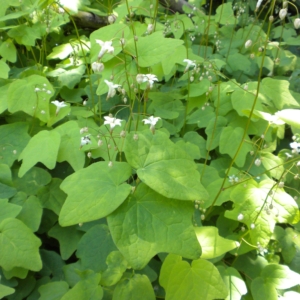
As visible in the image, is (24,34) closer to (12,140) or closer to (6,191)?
(12,140)

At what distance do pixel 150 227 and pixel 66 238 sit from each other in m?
0.60

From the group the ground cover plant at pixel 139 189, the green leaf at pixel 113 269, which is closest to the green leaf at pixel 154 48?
the ground cover plant at pixel 139 189

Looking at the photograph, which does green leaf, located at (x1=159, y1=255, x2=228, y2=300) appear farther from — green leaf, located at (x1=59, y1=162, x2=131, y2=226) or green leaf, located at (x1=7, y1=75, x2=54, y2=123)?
green leaf, located at (x1=7, y1=75, x2=54, y2=123)

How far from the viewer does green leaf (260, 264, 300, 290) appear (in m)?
1.34

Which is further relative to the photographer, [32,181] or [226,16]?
[226,16]

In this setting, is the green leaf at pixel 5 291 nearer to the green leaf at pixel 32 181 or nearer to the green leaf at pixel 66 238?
the green leaf at pixel 66 238

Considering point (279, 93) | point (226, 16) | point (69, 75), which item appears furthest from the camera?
point (226, 16)

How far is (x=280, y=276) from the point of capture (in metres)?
1.37

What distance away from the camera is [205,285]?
3.84 ft

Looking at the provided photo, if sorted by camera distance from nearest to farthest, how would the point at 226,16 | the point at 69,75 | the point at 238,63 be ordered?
the point at 69,75 < the point at 238,63 < the point at 226,16

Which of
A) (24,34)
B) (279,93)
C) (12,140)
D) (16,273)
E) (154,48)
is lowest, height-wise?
(16,273)

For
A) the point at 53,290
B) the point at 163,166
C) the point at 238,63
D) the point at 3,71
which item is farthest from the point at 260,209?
the point at 3,71

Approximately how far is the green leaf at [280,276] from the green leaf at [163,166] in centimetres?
57

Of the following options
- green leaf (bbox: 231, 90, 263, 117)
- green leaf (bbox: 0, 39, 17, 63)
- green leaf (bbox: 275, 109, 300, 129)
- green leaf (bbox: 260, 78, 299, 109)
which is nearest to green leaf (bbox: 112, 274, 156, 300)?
green leaf (bbox: 275, 109, 300, 129)
